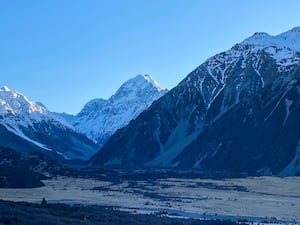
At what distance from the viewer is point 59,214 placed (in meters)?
57.4

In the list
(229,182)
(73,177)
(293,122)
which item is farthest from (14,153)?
(293,122)

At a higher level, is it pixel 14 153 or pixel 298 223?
pixel 14 153

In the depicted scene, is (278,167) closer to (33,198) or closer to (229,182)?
(229,182)

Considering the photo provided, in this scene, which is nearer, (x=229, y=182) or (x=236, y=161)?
(x=229, y=182)

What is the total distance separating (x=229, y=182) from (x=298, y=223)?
70.4m

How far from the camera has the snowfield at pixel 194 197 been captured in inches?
3130

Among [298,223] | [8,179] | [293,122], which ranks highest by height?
[293,122]

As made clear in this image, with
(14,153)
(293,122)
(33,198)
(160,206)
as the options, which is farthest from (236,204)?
(293,122)

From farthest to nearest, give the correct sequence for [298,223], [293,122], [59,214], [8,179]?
[293,122]
[8,179]
[298,223]
[59,214]

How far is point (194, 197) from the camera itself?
103125 millimetres

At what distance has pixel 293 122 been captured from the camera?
19425 centimetres

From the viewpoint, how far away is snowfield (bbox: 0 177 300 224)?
79.5 metres

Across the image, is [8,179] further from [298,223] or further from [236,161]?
[236,161]

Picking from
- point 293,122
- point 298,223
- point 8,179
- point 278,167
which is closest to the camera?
point 298,223
